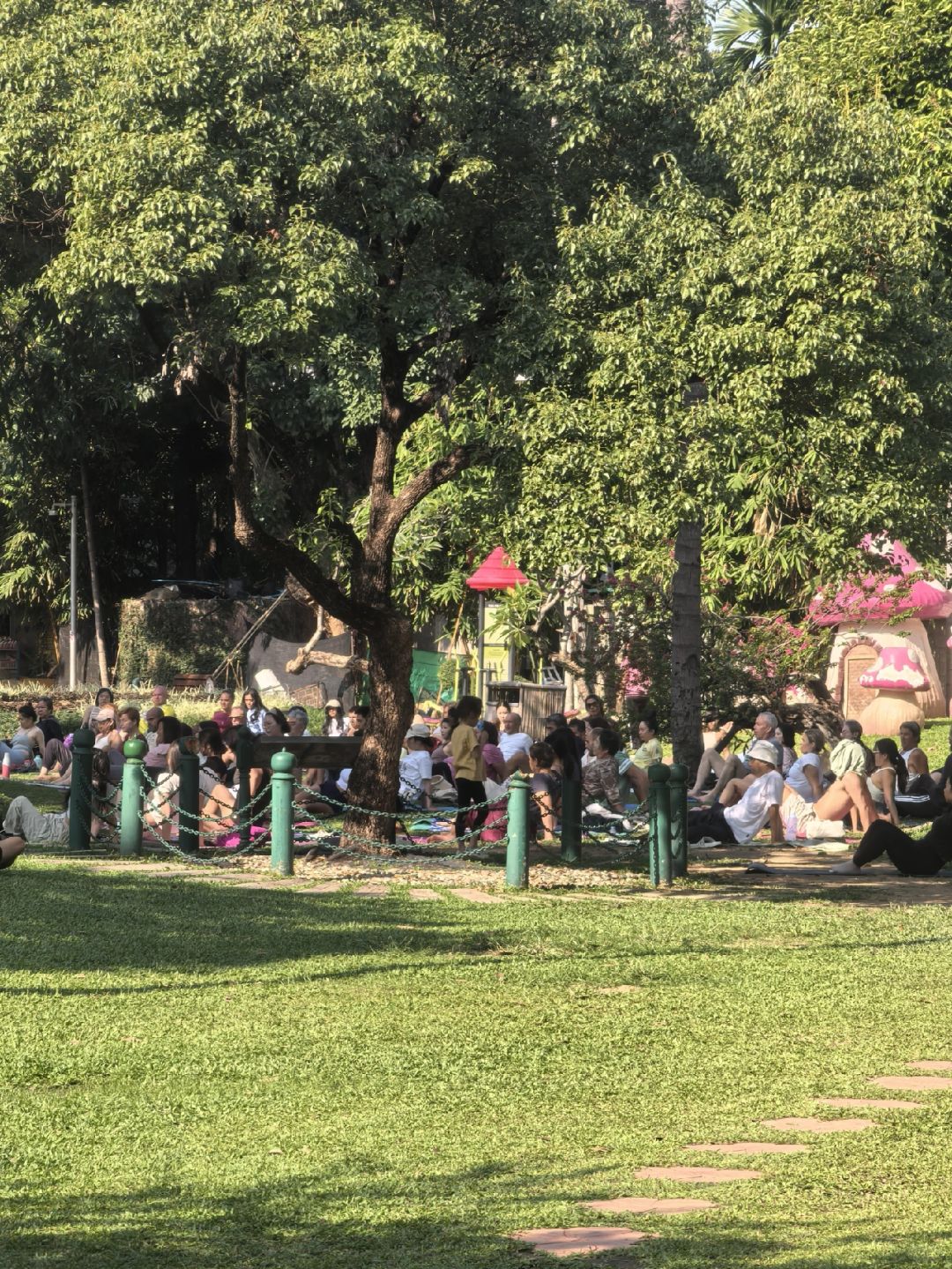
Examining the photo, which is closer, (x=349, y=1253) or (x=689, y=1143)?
(x=349, y=1253)

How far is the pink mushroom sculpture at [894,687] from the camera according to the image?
99.9 feet

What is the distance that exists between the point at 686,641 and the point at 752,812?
1.99m

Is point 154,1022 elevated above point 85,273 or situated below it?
below

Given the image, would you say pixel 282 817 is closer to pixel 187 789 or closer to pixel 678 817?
pixel 187 789

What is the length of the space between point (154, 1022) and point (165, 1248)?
137 inches

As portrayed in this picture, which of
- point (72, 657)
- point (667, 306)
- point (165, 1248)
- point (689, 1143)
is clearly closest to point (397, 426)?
point (667, 306)

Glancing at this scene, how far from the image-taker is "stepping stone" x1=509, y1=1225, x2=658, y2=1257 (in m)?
5.32

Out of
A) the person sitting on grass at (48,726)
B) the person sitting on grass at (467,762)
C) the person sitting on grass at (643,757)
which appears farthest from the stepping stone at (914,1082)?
the person sitting on grass at (48,726)

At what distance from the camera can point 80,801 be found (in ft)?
52.4

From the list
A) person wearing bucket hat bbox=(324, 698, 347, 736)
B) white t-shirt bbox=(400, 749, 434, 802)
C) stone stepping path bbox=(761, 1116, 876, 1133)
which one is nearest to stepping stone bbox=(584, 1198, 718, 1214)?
stone stepping path bbox=(761, 1116, 876, 1133)

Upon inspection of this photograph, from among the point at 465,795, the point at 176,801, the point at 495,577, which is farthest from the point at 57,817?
the point at 495,577

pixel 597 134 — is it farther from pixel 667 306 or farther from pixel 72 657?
pixel 72 657

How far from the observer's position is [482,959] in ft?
35.1

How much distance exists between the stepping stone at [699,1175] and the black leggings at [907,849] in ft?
30.0
